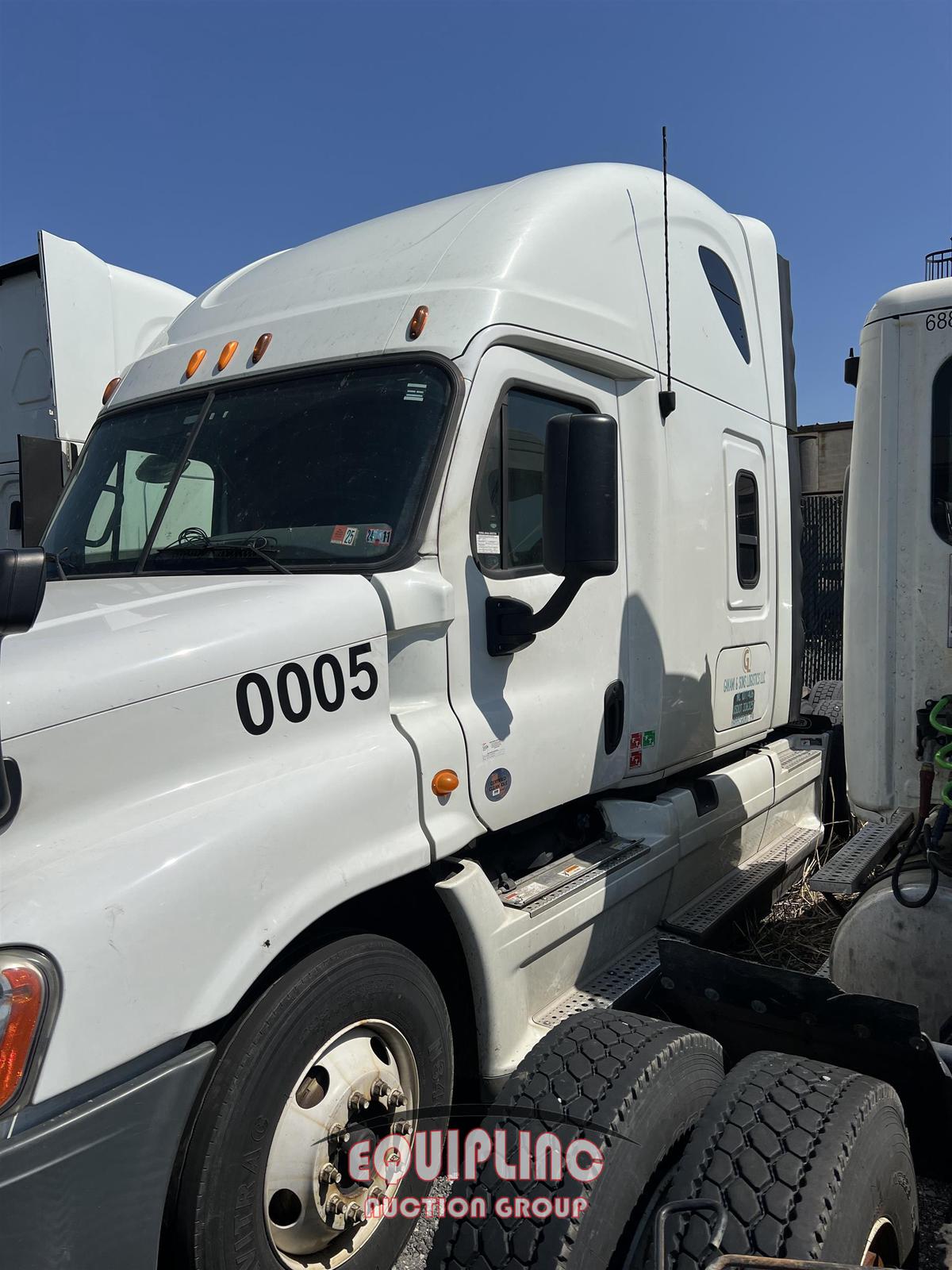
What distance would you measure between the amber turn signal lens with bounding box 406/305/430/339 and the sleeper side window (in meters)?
1.95

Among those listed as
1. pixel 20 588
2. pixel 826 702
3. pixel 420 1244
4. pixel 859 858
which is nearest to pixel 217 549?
pixel 20 588

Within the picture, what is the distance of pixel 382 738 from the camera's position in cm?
263

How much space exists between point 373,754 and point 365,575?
1.73ft

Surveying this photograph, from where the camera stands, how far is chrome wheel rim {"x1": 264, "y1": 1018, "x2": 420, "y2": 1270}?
7.44ft

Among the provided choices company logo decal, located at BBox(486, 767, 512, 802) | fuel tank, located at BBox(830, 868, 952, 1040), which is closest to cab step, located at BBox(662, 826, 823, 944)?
fuel tank, located at BBox(830, 868, 952, 1040)

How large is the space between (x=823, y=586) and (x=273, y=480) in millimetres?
11610

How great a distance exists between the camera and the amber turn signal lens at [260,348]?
341cm

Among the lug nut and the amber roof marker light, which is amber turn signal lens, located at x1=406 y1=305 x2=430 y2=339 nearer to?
the amber roof marker light

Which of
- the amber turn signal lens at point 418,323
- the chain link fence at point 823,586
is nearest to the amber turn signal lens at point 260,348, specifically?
the amber turn signal lens at point 418,323

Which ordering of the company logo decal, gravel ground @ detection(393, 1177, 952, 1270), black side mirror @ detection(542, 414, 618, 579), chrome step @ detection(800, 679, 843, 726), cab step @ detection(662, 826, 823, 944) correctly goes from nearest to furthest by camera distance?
gravel ground @ detection(393, 1177, 952, 1270) → black side mirror @ detection(542, 414, 618, 579) → the company logo decal → cab step @ detection(662, 826, 823, 944) → chrome step @ detection(800, 679, 843, 726)

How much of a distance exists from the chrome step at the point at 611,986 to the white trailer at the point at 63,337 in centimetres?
397

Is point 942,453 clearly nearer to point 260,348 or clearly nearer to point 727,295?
point 727,295

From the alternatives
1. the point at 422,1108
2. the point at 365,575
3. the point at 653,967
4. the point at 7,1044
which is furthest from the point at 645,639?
the point at 7,1044

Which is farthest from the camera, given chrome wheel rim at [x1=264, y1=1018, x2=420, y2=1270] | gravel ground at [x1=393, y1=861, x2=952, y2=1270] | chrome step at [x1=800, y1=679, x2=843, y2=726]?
chrome step at [x1=800, y1=679, x2=843, y2=726]
